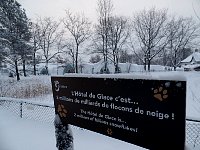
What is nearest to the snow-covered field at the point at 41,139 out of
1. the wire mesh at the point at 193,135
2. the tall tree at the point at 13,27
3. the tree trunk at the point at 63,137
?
the wire mesh at the point at 193,135

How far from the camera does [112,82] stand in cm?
251

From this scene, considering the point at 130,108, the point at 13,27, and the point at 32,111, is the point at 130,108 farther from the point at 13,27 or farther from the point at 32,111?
the point at 13,27

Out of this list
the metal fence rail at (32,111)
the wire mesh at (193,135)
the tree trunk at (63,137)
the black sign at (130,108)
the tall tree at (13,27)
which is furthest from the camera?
the tall tree at (13,27)

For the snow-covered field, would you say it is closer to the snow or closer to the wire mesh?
the snow

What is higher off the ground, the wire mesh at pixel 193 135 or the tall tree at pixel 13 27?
the tall tree at pixel 13 27

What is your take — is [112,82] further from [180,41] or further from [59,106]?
[180,41]

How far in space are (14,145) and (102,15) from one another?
116ft

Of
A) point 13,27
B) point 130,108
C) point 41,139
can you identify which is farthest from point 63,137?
point 13,27

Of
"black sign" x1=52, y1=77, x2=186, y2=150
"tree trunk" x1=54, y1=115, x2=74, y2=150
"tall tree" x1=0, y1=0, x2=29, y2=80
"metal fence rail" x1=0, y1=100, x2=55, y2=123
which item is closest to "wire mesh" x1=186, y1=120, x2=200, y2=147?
"tree trunk" x1=54, y1=115, x2=74, y2=150

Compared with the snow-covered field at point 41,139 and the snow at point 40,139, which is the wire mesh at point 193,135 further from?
the snow at point 40,139

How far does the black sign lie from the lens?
6.52 ft

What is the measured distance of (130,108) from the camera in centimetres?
235

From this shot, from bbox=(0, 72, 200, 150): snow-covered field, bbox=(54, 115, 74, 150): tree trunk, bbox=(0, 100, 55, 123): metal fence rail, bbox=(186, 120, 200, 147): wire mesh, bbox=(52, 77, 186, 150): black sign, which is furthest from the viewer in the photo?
bbox=(0, 100, 55, 123): metal fence rail

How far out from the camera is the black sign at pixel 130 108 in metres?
1.99
